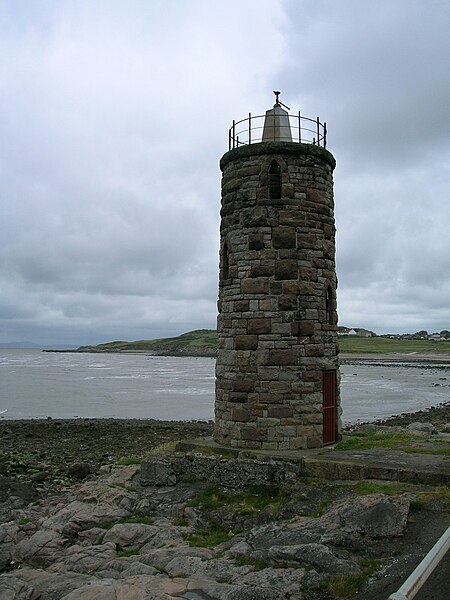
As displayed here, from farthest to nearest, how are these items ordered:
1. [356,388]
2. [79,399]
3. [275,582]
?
[356,388], [79,399], [275,582]

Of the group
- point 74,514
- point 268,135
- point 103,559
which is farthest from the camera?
point 268,135

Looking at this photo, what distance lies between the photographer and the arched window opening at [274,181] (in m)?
13.9

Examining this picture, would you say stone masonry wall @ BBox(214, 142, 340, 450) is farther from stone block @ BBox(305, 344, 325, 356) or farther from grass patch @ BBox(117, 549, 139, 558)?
grass patch @ BBox(117, 549, 139, 558)

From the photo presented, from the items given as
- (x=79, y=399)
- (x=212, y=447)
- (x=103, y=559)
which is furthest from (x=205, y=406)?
(x=103, y=559)

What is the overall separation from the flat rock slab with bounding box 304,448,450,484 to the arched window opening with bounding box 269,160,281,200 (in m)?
6.14

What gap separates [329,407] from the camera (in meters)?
13.9

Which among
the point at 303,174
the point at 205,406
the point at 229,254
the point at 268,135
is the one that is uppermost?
the point at 268,135

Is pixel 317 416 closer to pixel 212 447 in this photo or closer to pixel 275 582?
pixel 212 447

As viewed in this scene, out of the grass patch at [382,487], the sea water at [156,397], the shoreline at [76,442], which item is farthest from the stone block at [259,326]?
the sea water at [156,397]

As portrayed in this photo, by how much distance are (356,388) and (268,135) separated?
156ft

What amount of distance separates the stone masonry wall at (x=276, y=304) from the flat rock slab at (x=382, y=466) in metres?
1.24

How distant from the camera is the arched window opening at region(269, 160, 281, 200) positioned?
13.9 meters

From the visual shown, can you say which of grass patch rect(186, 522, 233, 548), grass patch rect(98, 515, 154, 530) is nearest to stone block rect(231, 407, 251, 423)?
grass patch rect(186, 522, 233, 548)

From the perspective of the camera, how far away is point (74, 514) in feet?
40.6
